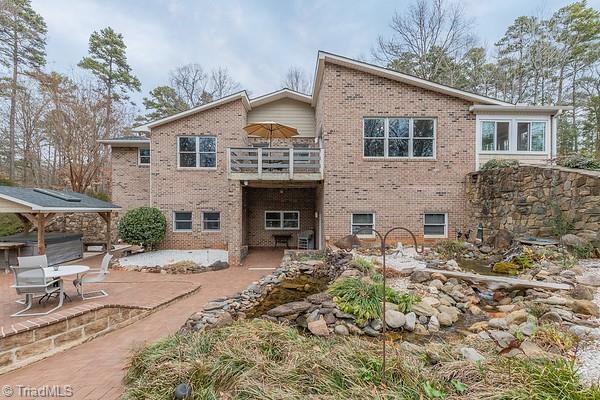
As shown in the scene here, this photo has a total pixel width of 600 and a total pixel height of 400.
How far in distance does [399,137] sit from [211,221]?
8.91 m

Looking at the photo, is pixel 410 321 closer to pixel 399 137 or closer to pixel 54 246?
pixel 399 137

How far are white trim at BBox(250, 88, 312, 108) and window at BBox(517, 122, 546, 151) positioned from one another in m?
8.73

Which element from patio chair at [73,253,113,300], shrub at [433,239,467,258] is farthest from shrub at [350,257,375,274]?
patio chair at [73,253,113,300]

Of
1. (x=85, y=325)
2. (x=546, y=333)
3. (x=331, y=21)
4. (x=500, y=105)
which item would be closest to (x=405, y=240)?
(x=500, y=105)

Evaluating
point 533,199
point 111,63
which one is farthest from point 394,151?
point 111,63

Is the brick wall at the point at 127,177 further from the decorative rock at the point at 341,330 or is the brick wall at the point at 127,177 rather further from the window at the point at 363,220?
the decorative rock at the point at 341,330

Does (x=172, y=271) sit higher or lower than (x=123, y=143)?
lower

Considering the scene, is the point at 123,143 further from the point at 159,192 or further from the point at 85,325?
the point at 85,325

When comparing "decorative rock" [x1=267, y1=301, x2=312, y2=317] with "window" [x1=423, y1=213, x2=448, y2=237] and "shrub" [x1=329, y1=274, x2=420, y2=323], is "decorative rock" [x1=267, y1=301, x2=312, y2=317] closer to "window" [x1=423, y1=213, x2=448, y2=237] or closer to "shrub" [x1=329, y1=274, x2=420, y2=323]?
"shrub" [x1=329, y1=274, x2=420, y2=323]

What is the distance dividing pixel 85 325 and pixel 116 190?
1051cm

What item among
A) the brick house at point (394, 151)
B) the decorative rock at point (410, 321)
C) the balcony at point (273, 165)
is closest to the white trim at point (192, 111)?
the brick house at point (394, 151)

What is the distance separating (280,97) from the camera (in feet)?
42.2

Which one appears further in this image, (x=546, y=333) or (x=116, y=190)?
(x=116, y=190)

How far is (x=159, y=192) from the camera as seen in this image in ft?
39.5
